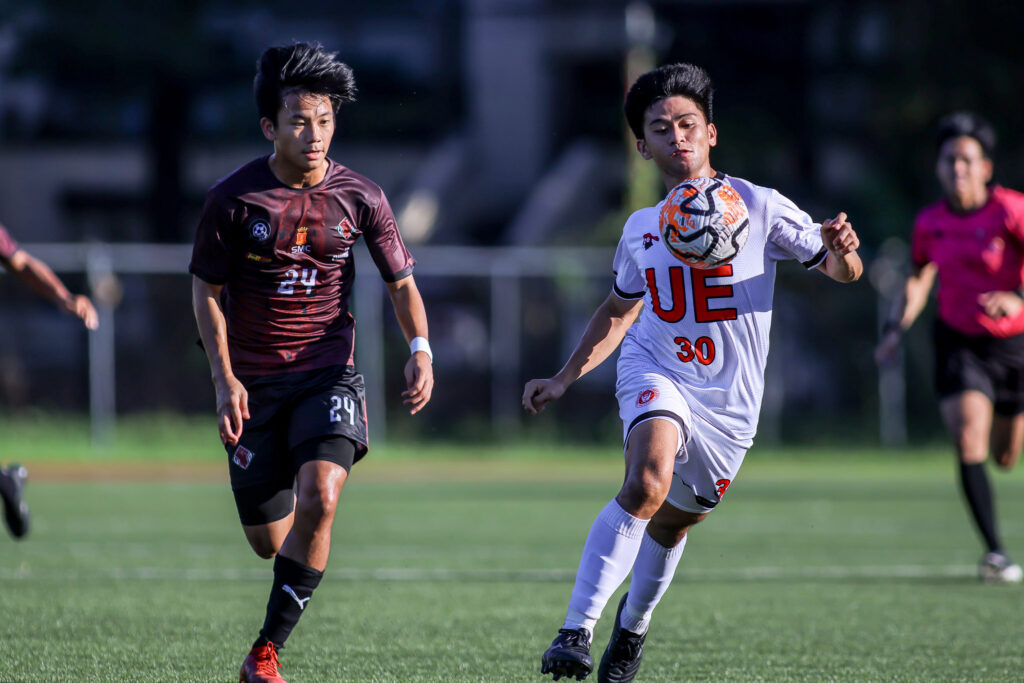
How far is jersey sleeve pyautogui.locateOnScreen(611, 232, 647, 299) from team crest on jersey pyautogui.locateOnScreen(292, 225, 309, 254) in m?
1.15

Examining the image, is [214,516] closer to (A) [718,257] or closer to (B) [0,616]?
(B) [0,616]

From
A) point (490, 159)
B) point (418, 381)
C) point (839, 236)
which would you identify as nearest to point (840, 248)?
point (839, 236)

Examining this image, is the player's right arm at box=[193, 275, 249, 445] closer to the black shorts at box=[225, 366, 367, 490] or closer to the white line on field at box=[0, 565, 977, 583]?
the black shorts at box=[225, 366, 367, 490]

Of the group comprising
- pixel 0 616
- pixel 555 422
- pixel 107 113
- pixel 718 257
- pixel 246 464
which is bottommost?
pixel 555 422

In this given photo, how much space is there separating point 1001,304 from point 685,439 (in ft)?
11.3

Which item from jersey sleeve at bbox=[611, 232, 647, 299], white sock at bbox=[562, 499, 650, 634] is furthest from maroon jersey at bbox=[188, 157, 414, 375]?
white sock at bbox=[562, 499, 650, 634]

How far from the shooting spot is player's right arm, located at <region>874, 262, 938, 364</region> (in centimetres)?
862

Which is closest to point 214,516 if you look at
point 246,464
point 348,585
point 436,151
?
point 348,585

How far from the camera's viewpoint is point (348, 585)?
8.15m

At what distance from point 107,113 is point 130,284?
10681mm

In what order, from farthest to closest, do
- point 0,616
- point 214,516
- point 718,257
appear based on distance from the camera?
point 214,516, point 0,616, point 718,257

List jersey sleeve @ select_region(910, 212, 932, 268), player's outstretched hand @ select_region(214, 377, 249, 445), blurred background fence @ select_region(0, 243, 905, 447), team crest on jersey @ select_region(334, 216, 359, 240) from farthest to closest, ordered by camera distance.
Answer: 1. blurred background fence @ select_region(0, 243, 905, 447)
2. jersey sleeve @ select_region(910, 212, 932, 268)
3. team crest on jersey @ select_region(334, 216, 359, 240)
4. player's outstretched hand @ select_region(214, 377, 249, 445)

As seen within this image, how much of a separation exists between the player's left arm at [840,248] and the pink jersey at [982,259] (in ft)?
12.9

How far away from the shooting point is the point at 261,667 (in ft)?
16.5
